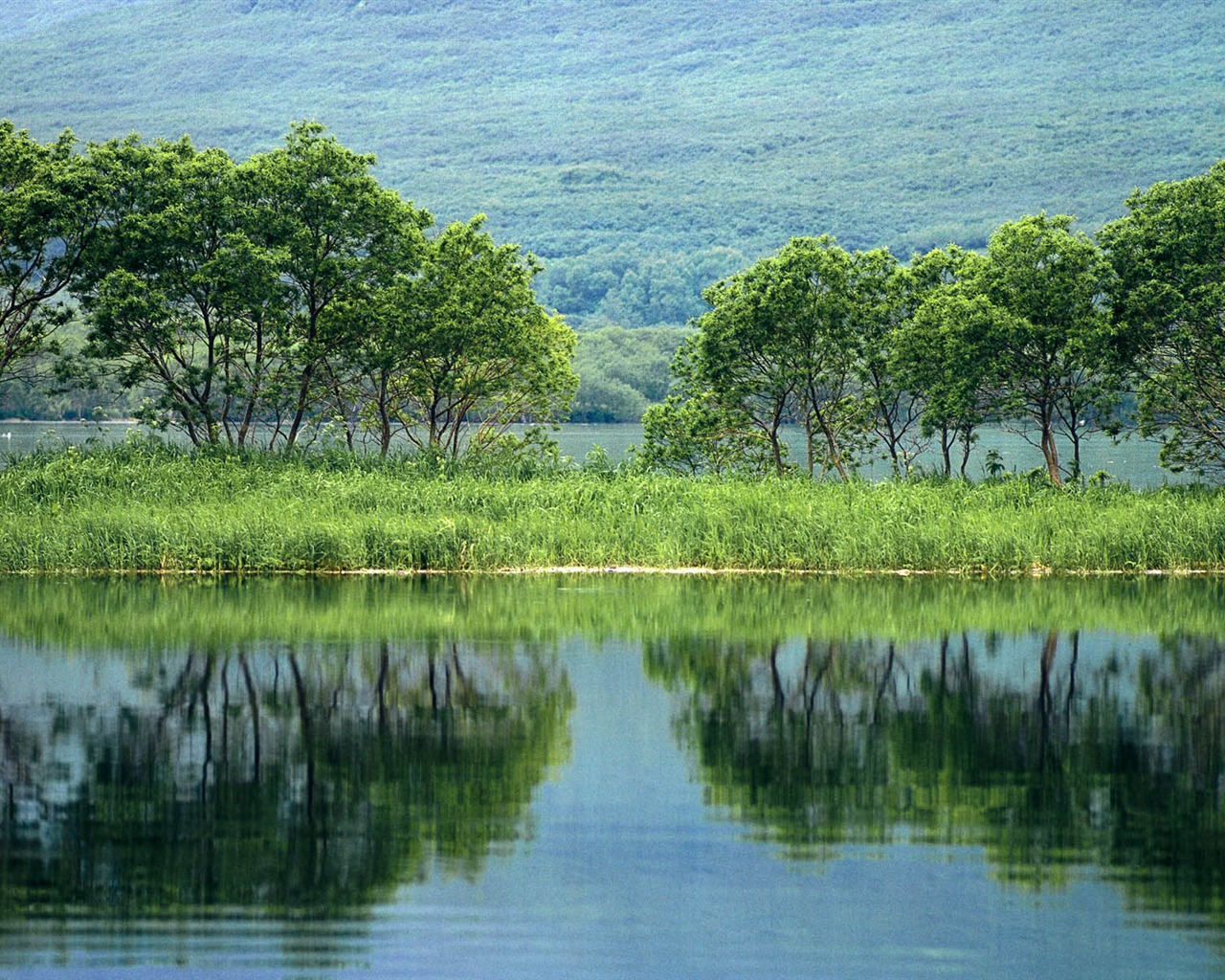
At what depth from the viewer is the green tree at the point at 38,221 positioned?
111 ft

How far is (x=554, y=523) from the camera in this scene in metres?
29.1

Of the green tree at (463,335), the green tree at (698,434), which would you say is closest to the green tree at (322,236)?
the green tree at (463,335)

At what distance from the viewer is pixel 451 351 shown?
39406 mm

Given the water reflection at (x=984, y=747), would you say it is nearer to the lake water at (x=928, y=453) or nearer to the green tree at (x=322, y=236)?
the green tree at (x=322, y=236)

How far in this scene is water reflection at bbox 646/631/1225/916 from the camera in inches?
391

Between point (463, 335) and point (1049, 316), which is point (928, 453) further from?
point (463, 335)

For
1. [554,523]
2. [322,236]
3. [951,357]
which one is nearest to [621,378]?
[322,236]

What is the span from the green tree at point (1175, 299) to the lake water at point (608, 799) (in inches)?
630

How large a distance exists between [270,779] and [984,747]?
5.59 m

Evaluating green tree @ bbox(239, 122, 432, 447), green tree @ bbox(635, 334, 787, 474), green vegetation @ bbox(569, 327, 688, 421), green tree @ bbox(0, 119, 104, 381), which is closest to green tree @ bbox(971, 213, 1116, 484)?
green tree @ bbox(635, 334, 787, 474)

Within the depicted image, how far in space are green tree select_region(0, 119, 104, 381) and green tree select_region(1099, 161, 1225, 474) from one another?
872 inches

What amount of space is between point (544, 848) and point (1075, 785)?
4.05 m

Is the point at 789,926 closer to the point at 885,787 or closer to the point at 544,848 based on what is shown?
the point at 544,848

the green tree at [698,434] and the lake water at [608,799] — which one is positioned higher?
the green tree at [698,434]
